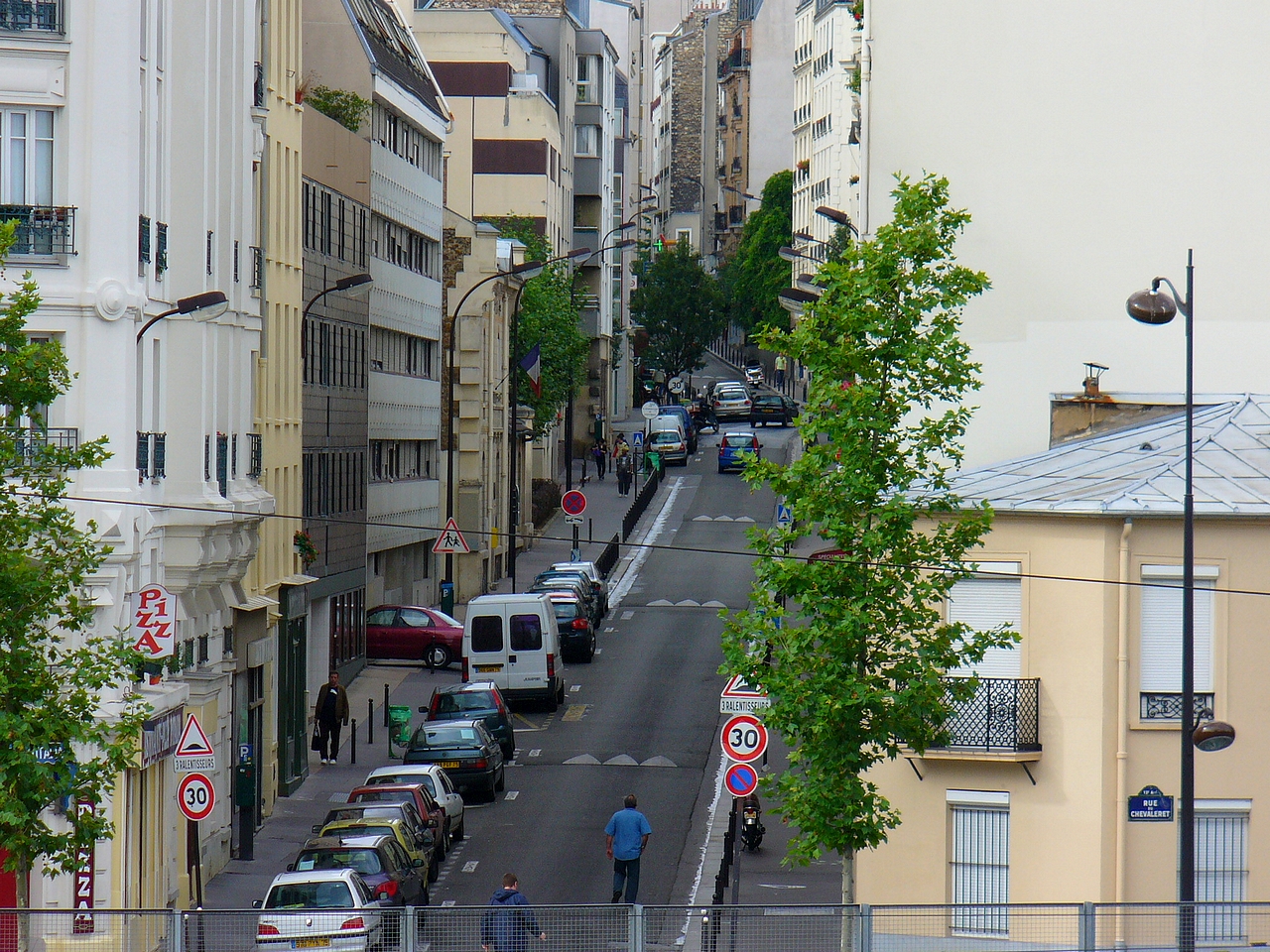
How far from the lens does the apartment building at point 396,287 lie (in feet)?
162

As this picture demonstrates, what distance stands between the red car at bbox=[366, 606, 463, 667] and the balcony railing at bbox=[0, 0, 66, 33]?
2576 cm

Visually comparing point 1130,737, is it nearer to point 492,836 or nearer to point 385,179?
point 492,836

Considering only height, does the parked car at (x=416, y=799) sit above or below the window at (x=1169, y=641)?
below

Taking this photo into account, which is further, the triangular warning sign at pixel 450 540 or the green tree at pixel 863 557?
the triangular warning sign at pixel 450 540

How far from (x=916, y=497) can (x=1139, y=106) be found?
1096 centimetres

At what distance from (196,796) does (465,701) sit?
562 inches

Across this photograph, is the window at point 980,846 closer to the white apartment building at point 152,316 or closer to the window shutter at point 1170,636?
the window shutter at point 1170,636

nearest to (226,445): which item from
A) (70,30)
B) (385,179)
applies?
(70,30)

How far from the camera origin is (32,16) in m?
23.8

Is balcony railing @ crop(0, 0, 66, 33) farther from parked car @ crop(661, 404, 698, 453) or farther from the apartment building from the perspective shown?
parked car @ crop(661, 404, 698, 453)

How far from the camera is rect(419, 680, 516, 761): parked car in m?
36.9

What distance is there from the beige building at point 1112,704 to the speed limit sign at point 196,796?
344 inches

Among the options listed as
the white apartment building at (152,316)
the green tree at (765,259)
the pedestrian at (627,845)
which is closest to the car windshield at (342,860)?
the white apartment building at (152,316)

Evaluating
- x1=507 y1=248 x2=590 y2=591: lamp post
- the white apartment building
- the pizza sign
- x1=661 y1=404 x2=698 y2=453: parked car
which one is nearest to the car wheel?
x1=507 y1=248 x2=590 y2=591: lamp post
